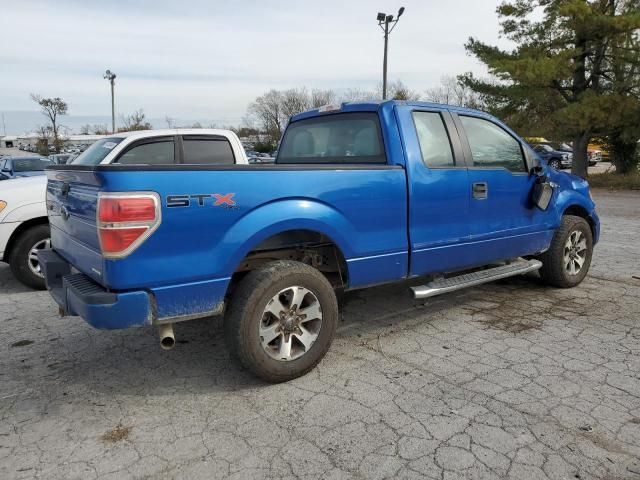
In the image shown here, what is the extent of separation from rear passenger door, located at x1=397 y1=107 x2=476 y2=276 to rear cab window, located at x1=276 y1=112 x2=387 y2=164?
256mm

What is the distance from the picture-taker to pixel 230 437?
9.20ft

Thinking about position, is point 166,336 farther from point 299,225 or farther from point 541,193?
point 541,193

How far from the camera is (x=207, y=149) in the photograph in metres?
7.00

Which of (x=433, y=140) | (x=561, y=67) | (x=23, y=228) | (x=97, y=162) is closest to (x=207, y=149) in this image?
(x=97, y=162)

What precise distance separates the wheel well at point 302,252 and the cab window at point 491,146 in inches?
61.9

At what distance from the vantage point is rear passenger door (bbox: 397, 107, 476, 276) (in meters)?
3.95

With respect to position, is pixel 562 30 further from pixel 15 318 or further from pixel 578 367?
pixel 15 318

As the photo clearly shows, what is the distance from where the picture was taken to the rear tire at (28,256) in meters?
5.79

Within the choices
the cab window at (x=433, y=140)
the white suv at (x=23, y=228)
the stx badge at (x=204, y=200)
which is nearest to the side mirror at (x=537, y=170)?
the cab window at (x=433, y=140)

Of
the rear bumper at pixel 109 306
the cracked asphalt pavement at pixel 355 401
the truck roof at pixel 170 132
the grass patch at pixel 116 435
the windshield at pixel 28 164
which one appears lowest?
the grass patch at pixel 116 435

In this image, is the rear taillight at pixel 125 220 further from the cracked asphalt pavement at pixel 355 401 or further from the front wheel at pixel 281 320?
the cracked asphalt pavement at pixel 355 401

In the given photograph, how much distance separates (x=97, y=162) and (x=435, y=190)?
4.67 metres

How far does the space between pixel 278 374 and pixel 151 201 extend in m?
1.38

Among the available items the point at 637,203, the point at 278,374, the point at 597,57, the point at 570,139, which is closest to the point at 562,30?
the point at 597,57
